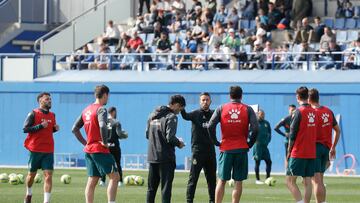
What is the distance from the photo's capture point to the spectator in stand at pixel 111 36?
1832 inches

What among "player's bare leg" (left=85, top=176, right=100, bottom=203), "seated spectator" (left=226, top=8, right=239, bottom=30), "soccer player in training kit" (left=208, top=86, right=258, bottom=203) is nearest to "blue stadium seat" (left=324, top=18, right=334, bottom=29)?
"seated spectator" (left=226, top=8, right=239, bottom=30)

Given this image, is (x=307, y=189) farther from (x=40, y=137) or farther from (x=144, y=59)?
(x=144, y=59)

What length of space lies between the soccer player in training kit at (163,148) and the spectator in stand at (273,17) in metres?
23.3

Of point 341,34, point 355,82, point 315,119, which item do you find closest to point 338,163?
point 355,82

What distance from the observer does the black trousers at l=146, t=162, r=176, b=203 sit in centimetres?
2048

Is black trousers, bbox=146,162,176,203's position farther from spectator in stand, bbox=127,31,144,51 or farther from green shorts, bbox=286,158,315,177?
spectator in stand, bbox=127,31,144,51

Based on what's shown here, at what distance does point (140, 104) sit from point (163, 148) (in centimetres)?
2218

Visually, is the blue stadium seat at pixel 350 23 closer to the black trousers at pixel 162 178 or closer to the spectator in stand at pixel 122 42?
the spectator in stand at pixel 122 42

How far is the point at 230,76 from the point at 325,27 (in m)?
3.64

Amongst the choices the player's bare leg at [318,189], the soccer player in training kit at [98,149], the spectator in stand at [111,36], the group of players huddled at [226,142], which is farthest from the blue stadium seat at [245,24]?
the soccer player in training kit at [98,149]

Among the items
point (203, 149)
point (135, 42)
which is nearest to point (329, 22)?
point (135, 42)

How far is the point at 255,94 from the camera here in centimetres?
4050

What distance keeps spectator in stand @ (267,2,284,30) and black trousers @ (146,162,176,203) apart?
23486mm

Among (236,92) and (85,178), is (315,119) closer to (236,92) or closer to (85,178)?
(236,92)
